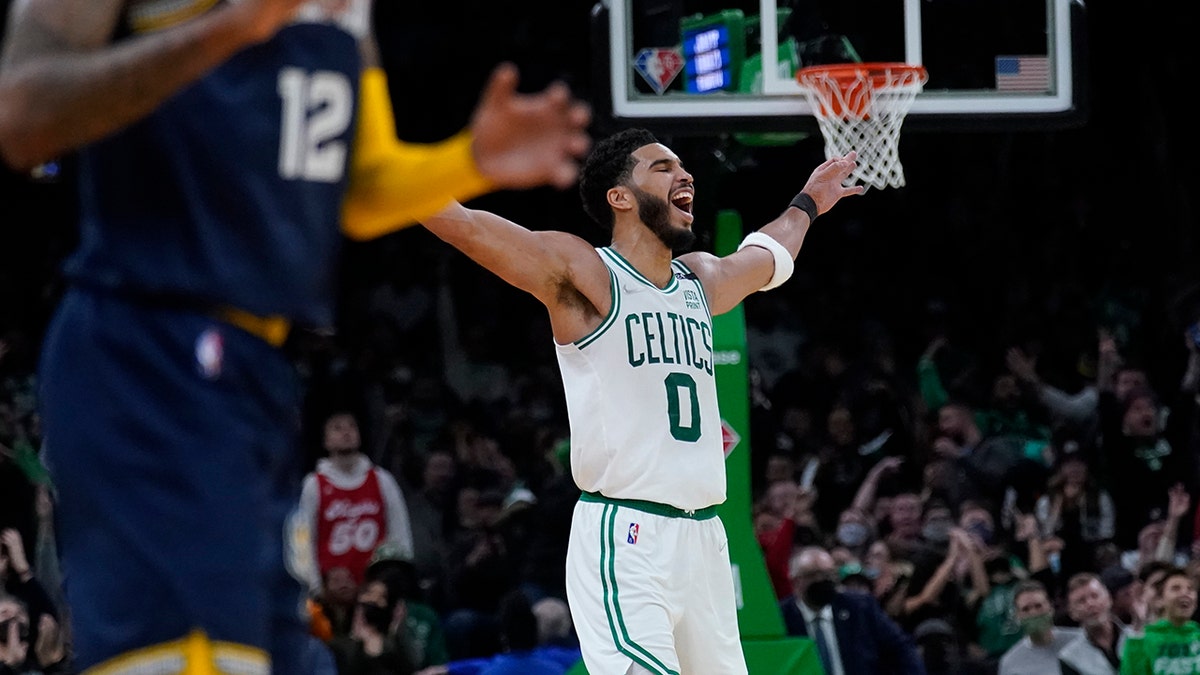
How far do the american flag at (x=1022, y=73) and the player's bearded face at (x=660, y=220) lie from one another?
3.08m

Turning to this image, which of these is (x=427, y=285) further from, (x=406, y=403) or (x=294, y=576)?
(x=294, y=576)

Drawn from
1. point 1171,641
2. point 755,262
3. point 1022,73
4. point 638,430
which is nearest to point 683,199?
point 755,262

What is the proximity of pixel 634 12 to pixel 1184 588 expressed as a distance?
4.90 metres

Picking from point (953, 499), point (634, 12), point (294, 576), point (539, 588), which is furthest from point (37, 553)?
point (294, 576)

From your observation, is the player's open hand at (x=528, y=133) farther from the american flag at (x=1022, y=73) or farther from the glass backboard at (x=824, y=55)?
the american flag at (x=1022, y=73)

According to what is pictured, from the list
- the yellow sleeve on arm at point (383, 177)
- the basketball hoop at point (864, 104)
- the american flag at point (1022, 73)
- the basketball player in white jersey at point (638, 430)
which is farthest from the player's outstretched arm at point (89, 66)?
the american flag at point (1022, 73)

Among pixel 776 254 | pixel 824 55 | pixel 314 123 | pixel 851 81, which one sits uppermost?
pixel 824 55

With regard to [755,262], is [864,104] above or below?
above

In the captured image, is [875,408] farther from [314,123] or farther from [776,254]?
[314,123]

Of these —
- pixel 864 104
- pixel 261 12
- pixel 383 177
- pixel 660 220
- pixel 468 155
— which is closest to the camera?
pixel 261 12

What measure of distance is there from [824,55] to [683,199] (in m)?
2.60

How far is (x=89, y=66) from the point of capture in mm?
2826

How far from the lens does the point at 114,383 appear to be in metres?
2.94

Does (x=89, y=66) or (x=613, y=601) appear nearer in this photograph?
(x=89, y=66)
